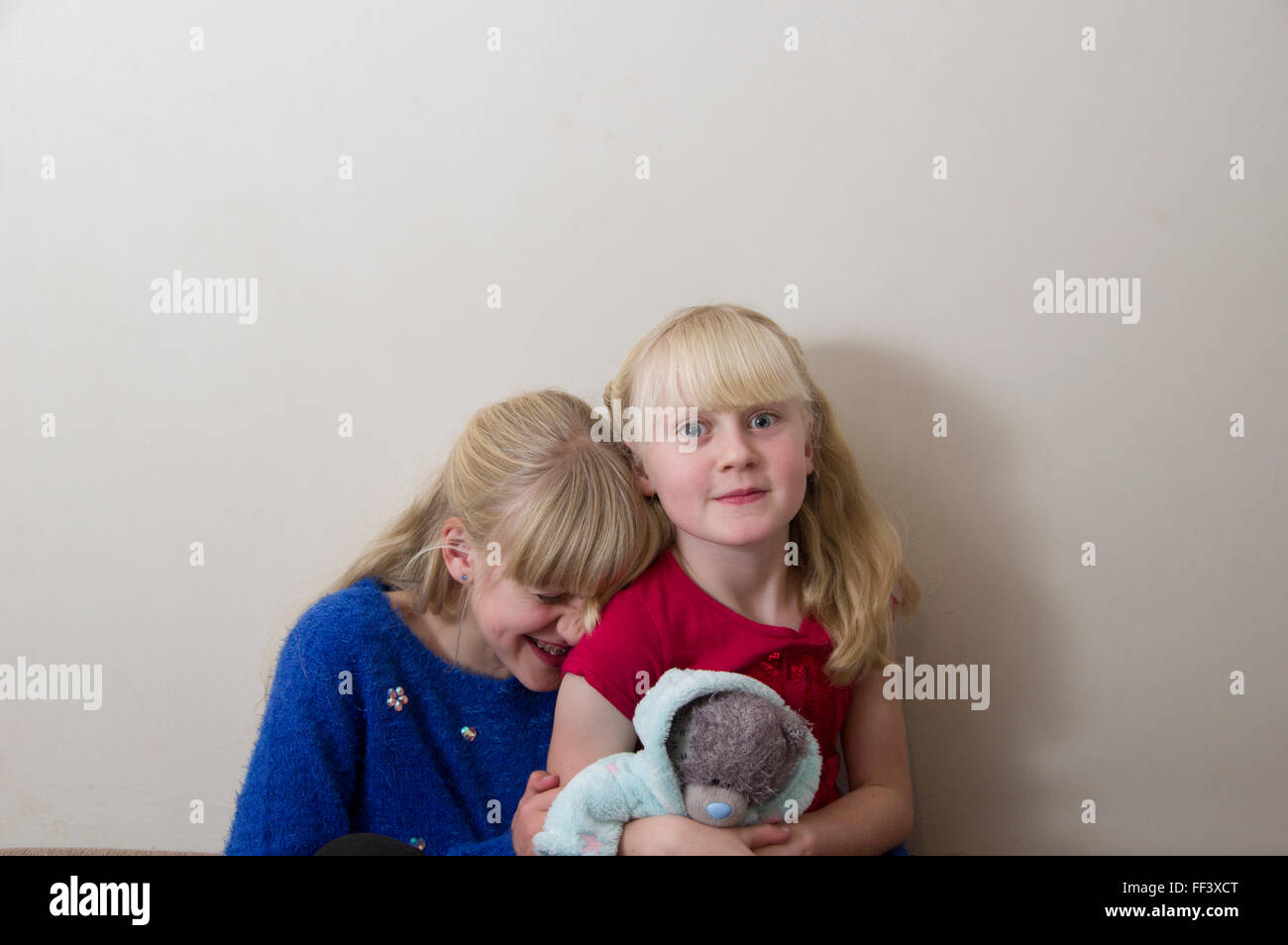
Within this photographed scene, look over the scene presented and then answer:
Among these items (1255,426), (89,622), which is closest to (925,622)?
(1255,426)

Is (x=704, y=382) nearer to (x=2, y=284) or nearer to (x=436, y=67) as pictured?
(x=436, y=67)

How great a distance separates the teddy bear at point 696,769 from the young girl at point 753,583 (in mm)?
89

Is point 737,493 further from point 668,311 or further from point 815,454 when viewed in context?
point 668,311

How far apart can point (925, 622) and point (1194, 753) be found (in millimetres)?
430

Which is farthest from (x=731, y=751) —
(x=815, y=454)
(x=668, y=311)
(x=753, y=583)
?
(x=668, y=311)

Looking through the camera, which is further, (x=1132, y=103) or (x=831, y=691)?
(x=1132, y=103)

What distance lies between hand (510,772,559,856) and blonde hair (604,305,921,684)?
32 centimetres

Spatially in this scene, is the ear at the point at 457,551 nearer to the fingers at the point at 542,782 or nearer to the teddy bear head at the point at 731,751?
the fingers at the point at 542,782

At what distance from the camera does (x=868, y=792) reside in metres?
1.18

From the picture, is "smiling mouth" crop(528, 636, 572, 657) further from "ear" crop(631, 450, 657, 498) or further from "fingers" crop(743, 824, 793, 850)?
"fingers" crop(743, 824, 793, 850)

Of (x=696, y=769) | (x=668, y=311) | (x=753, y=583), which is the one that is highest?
(x=668, y=311)

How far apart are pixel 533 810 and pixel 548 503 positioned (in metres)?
0.34

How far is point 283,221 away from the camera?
4.50 feet

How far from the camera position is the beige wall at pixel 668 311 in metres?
1.36
